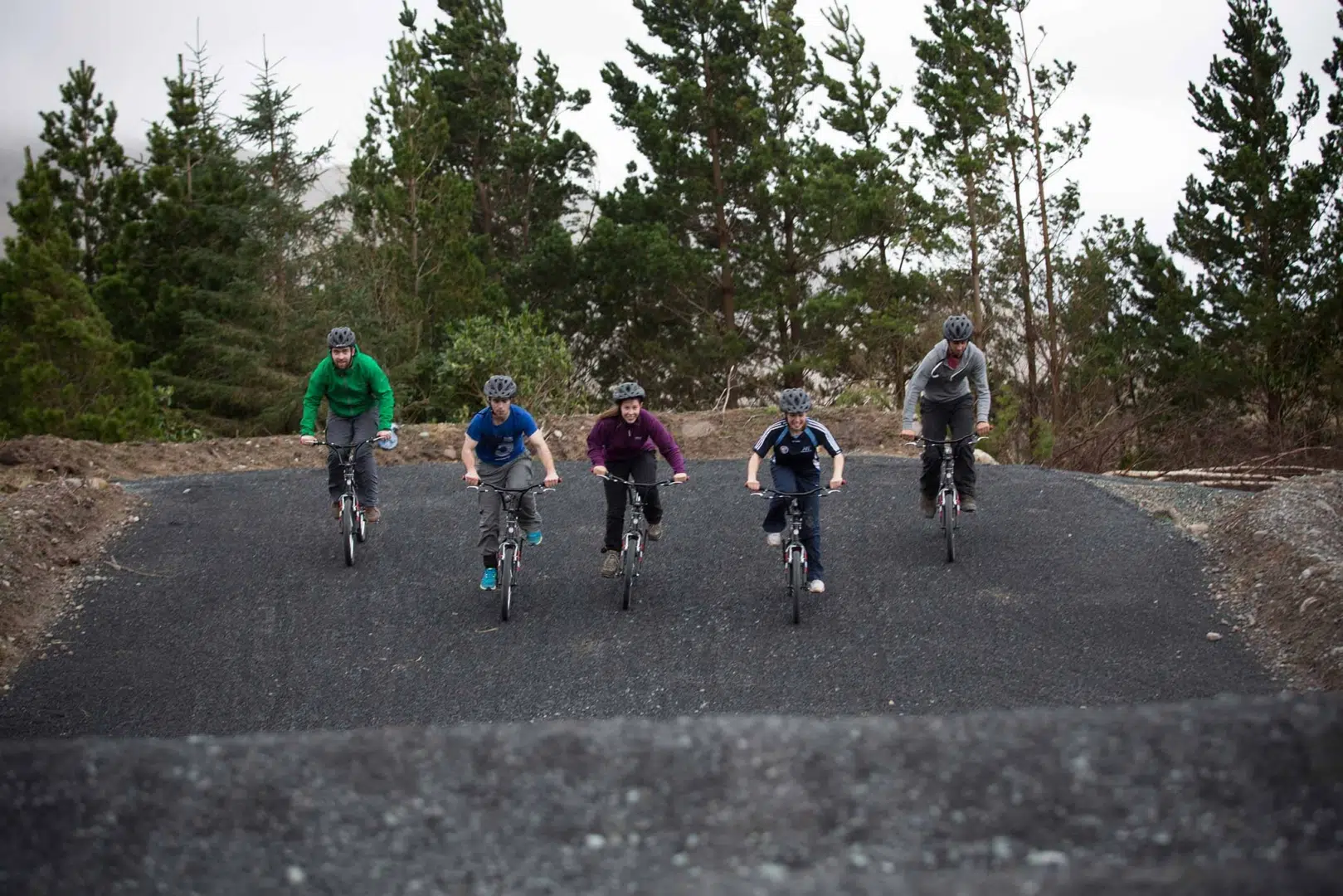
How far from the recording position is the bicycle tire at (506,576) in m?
10.5

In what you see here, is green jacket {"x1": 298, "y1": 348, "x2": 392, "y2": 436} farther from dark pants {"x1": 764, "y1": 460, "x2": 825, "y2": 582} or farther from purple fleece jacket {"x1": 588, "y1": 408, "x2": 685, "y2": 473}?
dark pants {"x1": 764, "y1": 460, "x2": 825, "y2": 582}

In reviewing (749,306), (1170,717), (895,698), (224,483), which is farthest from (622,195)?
(1170,717)

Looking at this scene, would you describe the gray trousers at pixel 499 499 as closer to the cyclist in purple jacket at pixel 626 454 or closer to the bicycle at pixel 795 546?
the cyclist in purple jacket at pixel 626 454

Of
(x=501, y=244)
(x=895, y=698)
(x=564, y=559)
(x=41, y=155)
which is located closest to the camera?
(x=895, y=698)

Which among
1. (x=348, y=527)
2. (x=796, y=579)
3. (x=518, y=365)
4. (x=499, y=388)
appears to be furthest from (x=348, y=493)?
(x=518, y=365)

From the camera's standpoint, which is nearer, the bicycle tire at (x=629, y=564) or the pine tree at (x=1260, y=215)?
the bicycle tire at (x=629, y=564)

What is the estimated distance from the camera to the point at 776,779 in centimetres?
421

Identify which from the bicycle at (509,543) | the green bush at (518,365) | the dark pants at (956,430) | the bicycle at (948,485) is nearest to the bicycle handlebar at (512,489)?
the bicycle at (509,543)

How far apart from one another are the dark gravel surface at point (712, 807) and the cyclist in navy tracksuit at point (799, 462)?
19.2 feet

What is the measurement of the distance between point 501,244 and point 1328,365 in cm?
2638

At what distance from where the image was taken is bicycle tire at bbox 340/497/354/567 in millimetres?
12023

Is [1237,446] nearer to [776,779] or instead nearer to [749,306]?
[749,306]

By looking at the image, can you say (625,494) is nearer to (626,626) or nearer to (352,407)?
(626,626)

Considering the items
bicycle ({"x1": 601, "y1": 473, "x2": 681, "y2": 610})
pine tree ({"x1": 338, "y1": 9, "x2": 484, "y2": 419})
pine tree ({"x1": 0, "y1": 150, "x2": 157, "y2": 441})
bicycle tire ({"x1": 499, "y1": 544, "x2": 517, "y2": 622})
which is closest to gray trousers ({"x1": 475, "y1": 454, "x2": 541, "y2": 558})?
bicycle tire ({"x1": 499, "y1": 544, "x2": 517, "y2": 622})
